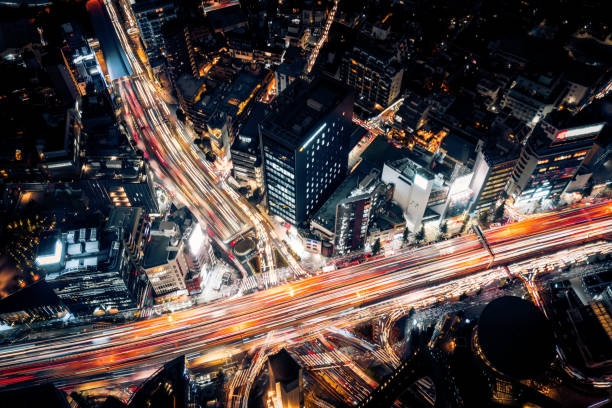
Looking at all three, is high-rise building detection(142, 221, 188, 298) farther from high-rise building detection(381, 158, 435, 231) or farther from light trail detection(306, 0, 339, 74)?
light trail detection(306, 0, 339, 74)

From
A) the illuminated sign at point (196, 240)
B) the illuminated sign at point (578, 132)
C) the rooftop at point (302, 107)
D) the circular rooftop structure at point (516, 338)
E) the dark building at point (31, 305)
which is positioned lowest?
the dark building at point (31, 305)

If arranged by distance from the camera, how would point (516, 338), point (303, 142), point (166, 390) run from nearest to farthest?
point (166, 390) → point (516, 338) → point (303, 142)

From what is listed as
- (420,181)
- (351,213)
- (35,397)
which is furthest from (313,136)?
(35,397)

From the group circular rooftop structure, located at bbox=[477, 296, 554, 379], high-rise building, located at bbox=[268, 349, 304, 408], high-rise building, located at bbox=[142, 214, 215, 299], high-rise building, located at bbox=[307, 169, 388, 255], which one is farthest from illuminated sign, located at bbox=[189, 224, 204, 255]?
circular rooftop structure, located at bbox=[477, 296, 554, 379]

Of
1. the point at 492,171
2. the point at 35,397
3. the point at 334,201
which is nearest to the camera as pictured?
A: the point at 35,397

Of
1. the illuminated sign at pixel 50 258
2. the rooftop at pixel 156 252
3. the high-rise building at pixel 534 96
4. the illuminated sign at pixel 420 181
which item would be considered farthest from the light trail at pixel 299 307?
the high-rise building at pixel 534 96

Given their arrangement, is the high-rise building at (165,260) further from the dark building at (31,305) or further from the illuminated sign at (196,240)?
the dark building at (31,305)

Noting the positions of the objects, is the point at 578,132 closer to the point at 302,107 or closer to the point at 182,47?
the point at 302,107
